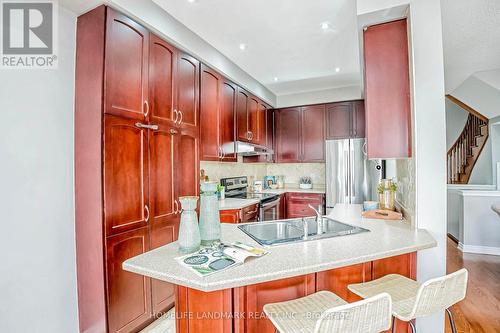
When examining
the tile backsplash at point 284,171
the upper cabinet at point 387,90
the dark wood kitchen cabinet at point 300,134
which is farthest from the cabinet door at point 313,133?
the upper cabinet at point 387,90

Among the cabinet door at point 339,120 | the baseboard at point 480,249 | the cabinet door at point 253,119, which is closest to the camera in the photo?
the baseboard at point 480,249

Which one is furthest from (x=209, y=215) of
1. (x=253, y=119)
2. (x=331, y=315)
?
(x=253, y=119)

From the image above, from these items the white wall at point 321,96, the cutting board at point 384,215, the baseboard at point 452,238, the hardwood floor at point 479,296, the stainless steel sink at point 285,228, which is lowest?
the hardwood floor at point 479,296

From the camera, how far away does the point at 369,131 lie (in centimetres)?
196

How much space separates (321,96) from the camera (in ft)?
14.9

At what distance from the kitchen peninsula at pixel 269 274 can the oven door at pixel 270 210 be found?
1.91 m

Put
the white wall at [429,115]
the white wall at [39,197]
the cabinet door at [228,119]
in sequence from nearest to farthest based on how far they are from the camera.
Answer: the white wall at [39,197] → the white wall at [429,115] → the cabinet door at [228,119]

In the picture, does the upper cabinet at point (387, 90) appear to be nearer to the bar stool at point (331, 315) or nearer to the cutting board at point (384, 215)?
the cutting board at point (384, 215)

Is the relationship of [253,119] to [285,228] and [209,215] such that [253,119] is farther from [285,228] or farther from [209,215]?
[209,215]

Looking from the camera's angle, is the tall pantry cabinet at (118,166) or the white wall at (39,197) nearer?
the white wall at (39,197)

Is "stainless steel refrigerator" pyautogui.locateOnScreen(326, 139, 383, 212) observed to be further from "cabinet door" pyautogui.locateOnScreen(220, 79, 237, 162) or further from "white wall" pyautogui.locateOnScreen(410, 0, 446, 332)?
"white wall" pyautogui.locateOnScreen(410, 0, 446, 332)

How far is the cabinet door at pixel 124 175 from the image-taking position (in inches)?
68.1

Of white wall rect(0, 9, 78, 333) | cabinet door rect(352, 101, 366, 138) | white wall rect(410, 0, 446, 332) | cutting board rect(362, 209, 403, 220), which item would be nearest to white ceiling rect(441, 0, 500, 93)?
white wall rect(410, 0, 446, 332)

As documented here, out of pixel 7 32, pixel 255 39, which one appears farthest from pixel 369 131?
pixel 7 32
